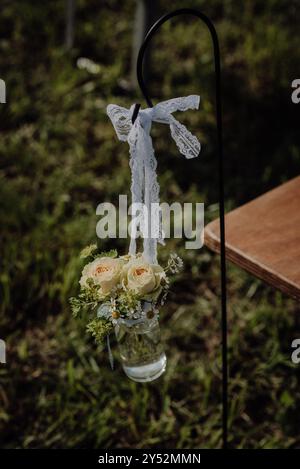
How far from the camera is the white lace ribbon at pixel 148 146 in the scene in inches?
53.7

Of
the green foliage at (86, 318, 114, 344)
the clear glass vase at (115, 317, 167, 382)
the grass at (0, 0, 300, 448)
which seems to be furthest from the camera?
the grass at (0, 0, 300, 448)

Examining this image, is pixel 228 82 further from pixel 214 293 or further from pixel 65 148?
pixel 214 293

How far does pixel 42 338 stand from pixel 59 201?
2.40ft

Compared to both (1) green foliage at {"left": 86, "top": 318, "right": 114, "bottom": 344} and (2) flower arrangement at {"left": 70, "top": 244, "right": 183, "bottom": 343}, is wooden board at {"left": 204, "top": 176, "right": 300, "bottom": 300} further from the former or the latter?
(1) green foliage at {"left": 86, "top": 318, "right": 114, "bottom": 344}

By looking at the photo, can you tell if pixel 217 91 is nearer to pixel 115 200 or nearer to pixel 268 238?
pixel 268 238

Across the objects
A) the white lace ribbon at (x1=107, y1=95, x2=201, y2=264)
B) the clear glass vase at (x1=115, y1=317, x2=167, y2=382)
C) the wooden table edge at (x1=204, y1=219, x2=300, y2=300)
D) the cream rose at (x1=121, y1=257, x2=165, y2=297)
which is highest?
the white lace ribbon at (x1=107, y1=95, x2=201, y2=264)

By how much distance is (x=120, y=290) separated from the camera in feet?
4.72

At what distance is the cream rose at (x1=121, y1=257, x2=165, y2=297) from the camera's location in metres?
1.39

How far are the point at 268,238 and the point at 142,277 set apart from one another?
50 cm

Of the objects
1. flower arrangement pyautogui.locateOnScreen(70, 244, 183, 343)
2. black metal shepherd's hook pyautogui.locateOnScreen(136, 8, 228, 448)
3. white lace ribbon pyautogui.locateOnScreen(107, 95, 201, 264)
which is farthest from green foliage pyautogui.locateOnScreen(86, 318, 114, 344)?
black metal shepherd's hook pyautogui.locateOnScreen(136, 8, 228, 448)

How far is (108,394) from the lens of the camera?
2236 mm

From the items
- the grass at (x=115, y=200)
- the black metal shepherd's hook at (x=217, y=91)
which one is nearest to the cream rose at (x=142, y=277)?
the black metal shepherd's hook at (x=217, y=91)

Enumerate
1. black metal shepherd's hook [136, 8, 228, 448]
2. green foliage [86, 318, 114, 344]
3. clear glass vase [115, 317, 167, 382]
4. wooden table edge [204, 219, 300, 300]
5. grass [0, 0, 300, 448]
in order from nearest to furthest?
black metal shepherd's hook [136, 8, 228, 448], green foliage [86, 318, 114, 344], wooden table edge [204, 219, 300, 300], clear glass vase [115, 317, 167, 382], grass [0, 0, 300, 448]

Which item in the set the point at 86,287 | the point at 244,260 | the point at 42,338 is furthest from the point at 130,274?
the point at 42,338
